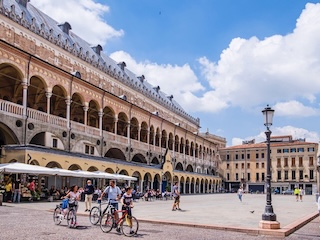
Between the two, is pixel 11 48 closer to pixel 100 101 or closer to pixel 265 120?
pixel 100 101

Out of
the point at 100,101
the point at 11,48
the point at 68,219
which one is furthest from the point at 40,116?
the point at 68,219

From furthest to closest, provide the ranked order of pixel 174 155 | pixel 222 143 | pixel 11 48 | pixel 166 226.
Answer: pixel 222 143 < pixel 174 155 < pixel 11 48 < pixel 166 226

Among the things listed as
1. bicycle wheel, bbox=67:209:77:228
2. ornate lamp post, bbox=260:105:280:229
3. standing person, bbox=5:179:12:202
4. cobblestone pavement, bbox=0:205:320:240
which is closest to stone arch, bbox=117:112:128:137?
standing person, bbox=5:179:12:202

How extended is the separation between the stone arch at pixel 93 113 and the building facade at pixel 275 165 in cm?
4870

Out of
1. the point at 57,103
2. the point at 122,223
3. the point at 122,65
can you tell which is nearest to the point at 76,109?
the point at 57,103

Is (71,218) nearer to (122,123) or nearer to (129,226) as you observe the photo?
(129,226)

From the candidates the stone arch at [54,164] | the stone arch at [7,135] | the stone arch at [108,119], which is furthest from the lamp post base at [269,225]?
the stone arch at [108,119]

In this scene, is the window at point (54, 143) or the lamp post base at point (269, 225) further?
the window at point (54, 143)

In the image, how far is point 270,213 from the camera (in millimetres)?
14453

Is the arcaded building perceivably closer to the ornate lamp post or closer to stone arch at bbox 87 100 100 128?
stone arch at bbox 87 100 100 128

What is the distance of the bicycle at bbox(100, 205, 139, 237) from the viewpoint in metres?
12.6

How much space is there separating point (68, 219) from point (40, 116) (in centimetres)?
1793

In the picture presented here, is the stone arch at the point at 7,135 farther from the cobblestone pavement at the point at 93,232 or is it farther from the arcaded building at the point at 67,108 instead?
the cobblestone pavement at the point at 93,232

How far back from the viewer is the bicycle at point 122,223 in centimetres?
1258
